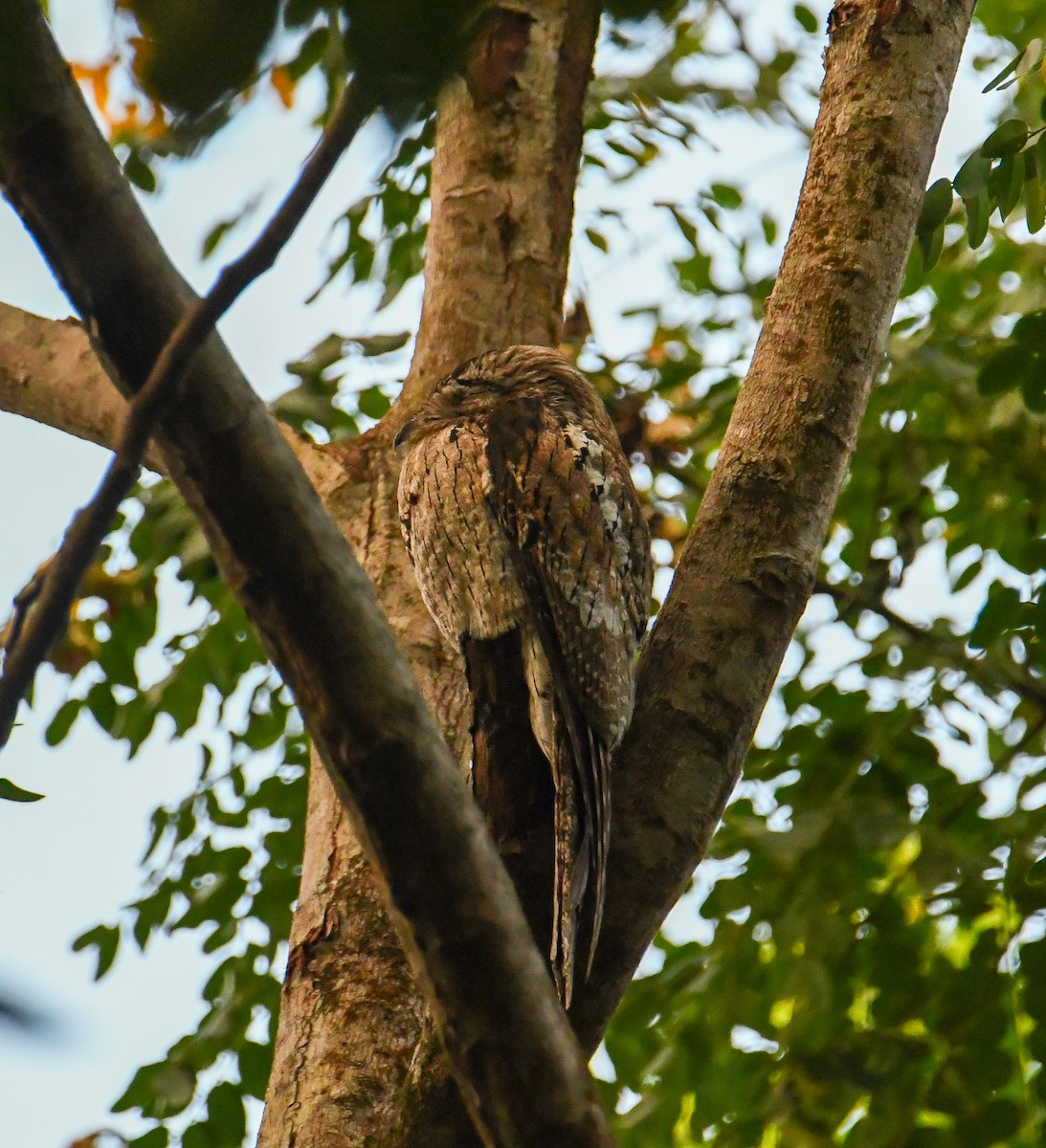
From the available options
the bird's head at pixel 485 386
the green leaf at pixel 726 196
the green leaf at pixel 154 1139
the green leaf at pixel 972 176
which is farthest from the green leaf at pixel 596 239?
the green leaf at pixel 154 1139

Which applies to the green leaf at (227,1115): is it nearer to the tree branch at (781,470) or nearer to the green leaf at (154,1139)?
the green leaf at (154,1139)

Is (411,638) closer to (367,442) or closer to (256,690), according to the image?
(367,442)

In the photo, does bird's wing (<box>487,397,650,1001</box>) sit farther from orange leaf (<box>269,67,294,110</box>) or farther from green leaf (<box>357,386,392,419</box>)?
orange leaf (<box>269,67,294,110</box>)

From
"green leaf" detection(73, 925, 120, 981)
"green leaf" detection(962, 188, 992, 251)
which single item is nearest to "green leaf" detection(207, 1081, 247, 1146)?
"green leaf" detection(73, 925, 120, 981)

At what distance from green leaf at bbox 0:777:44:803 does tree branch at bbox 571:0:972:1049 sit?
768 millimetres

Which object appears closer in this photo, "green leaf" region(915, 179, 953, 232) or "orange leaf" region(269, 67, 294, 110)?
"orange leaf" region(269, 67, 294, 110)

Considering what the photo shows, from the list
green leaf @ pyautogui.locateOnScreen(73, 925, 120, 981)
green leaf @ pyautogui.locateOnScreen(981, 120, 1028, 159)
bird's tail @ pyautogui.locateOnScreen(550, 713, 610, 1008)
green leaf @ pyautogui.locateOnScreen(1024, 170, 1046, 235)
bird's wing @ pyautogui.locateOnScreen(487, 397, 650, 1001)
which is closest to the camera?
bird's tail @ pyautogui.locateOnScreen(550, 713, 610, 1008)

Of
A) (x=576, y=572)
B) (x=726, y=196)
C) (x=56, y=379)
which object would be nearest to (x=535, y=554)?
(x=576, y=572)

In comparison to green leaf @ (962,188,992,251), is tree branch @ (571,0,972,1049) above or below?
below

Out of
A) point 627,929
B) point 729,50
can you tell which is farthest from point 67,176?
point 729,50

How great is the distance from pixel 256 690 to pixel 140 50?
9.07 ft

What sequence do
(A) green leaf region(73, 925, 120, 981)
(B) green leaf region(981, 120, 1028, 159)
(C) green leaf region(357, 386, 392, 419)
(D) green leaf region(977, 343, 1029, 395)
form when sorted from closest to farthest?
(B) green leaf region(981, 120, 1028, 159)
(D) green leaf region(977, 343, 1029, 395)
(A) green leaf region(73, 925, 120, 981)
(C) green leaf region(357, 386, 392, 419)

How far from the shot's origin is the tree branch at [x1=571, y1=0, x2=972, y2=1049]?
1560 mm

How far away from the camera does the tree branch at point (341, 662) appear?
74 centimetres
